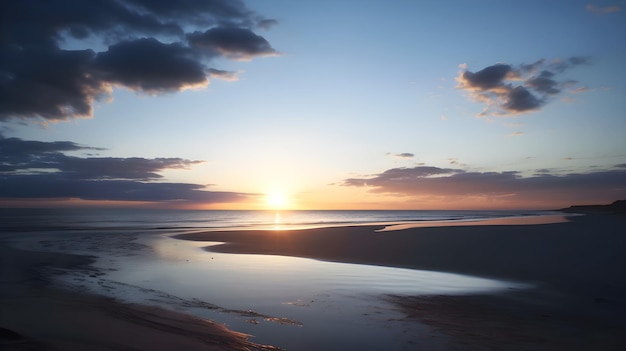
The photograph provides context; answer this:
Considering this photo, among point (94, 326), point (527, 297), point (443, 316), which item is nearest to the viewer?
point (94, 326)

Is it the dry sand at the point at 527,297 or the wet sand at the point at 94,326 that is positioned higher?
the wet sand at the point at 94,326

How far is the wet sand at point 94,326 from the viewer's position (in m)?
8.25

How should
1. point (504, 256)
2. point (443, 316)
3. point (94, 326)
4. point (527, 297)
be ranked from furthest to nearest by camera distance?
1. point (504, 256)
2. point (527, 297)
3. point (443, 316)
4. point (94, 326)

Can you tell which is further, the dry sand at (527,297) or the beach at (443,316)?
the dry sand at (527,297)

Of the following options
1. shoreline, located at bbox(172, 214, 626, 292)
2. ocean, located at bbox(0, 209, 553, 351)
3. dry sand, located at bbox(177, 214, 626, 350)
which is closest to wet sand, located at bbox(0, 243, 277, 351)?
ocean, located at bbox(0, 209, 553, 351)

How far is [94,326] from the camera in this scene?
31.3 ft


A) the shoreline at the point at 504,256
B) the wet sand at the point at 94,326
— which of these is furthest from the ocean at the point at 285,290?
the shoreline at the point at 504,256

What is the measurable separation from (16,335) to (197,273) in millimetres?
10299

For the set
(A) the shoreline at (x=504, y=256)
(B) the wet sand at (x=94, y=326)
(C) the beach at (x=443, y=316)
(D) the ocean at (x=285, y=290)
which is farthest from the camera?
(A) the shoreline at (x=504, y=256)

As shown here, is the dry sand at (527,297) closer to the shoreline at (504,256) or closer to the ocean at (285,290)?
the shoreline at (504,256)

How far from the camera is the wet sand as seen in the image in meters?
8.25

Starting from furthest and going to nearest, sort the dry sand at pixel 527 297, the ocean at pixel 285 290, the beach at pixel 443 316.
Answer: the ocean at pixel 285 290
the dry sand at pixel 527 297
the beach at pixel 443 316

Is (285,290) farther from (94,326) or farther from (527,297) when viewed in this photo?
(527,297)

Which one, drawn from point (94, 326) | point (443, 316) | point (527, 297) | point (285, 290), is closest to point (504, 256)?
point (527, 297)
